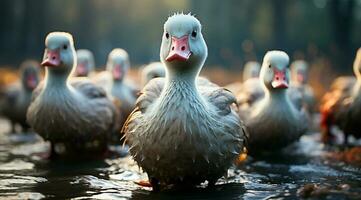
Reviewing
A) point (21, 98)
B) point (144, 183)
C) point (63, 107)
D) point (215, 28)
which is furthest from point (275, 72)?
point (215, 28)

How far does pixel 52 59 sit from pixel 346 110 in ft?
14.8

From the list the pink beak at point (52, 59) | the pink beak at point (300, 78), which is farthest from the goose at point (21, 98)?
the pink beak at point (300, 78)

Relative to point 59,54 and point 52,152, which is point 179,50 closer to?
point 59,54

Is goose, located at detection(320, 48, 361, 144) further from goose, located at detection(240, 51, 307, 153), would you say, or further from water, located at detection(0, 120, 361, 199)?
goose, located at detection(240, 51, 307, 153)

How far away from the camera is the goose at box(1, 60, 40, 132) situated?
36.3ft

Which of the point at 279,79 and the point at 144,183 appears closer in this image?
the point at 144,183

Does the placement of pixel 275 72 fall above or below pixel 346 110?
above

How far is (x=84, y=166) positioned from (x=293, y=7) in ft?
68.5

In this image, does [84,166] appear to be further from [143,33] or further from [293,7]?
[143,33]

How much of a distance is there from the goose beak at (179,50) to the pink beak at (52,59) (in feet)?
8.71

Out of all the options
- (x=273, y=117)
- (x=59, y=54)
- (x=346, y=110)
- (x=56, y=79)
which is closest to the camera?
(x=59, y=54)

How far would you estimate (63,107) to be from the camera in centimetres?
750

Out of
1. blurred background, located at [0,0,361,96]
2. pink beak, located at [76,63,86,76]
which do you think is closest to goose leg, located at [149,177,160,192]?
pink beak, located at [76,63,86,76]

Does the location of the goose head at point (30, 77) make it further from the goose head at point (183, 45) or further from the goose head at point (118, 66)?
the goose head at point (183, 45)
